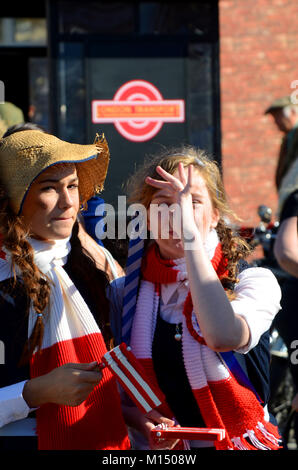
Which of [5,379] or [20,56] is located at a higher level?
[20,56]

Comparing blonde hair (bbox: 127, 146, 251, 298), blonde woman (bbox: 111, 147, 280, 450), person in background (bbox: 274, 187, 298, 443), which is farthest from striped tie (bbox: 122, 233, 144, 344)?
person in background (bbox: 274, 187, 298, 443)

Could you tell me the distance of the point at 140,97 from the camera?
21.6 feet

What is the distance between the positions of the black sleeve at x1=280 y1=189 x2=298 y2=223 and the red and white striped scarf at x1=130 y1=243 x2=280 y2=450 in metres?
1.29

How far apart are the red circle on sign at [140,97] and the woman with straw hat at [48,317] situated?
413 cm

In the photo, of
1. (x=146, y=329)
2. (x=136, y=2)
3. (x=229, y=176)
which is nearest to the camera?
(x=146, y=329)

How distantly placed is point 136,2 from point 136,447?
5453mm

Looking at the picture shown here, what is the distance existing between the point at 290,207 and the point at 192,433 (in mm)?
1690

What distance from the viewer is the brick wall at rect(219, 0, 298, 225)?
7.15m

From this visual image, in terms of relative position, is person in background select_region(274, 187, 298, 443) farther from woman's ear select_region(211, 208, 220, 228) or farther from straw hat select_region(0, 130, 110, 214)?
straw hat select_region(0, 130, 110, 214)

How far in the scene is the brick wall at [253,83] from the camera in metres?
7.15

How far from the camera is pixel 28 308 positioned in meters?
1.91

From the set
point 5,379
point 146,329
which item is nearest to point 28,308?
point 5,379

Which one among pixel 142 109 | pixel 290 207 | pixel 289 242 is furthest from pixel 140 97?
pixel 289 242
